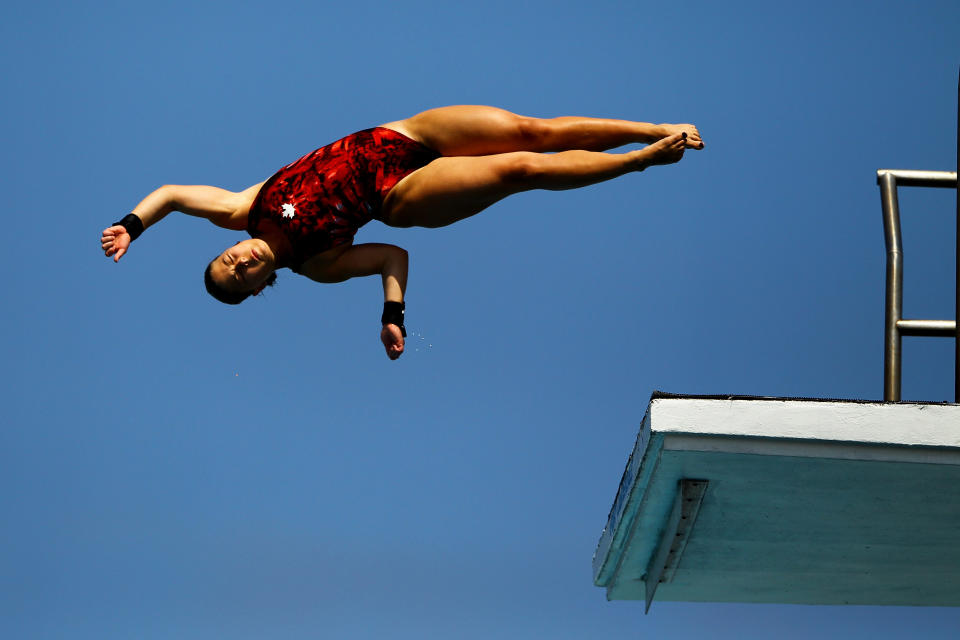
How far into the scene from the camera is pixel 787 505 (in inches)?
391

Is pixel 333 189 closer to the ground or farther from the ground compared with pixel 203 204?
farther from the ground

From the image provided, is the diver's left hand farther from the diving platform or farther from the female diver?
the diving platform

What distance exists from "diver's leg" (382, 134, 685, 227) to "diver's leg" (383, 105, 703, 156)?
0.72 ft

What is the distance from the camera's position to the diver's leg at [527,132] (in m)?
9.46

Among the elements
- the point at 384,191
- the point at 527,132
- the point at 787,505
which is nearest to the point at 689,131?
the point at 527,132

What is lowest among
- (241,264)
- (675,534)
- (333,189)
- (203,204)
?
(675,534)

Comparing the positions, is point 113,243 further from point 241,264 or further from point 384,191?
point 384,191

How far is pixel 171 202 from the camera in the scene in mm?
9734

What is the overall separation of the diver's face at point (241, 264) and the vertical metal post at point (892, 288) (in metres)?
3.88

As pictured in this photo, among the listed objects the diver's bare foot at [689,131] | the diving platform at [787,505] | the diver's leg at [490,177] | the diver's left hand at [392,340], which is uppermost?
the diver's bare foot at [689,131]

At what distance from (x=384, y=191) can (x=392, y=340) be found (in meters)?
0.94

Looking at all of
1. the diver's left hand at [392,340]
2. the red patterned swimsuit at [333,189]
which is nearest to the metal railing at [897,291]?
the diver's left hand at [392,340]

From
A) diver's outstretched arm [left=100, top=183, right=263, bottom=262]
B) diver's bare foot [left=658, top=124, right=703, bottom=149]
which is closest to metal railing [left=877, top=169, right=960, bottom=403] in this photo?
diver's bare foot [left=658, top=124, right=703, bottom=149]

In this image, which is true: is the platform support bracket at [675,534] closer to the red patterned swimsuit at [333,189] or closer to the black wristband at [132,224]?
the red patterned swimsuit at [333,189]
